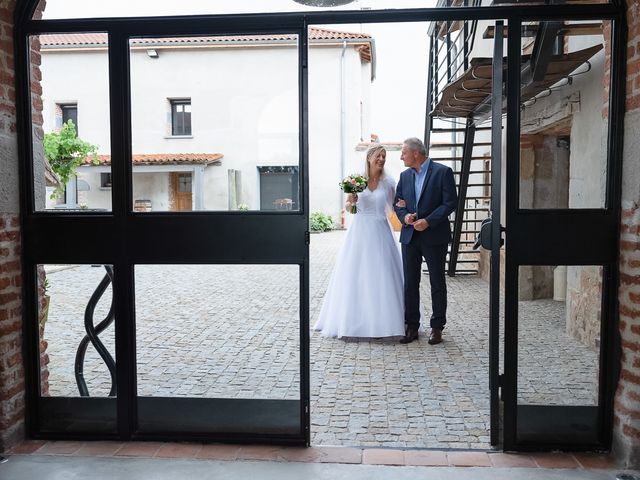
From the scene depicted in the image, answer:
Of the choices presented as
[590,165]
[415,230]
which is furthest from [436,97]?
[590,165]

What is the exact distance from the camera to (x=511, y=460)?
3480 mm

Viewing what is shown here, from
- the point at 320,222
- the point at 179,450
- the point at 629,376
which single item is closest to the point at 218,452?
the point at 179,450

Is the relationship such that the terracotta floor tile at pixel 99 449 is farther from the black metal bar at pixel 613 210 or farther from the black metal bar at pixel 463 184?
the black metal bar at pixel 463 184

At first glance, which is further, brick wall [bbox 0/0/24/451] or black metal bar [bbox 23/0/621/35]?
brick wall [bbox 0/0/24/451]

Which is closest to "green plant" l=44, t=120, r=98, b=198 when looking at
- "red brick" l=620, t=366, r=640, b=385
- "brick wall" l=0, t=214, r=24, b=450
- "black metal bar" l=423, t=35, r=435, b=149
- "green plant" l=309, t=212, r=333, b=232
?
"brick wall" l=0, t=214, r=24, b=450

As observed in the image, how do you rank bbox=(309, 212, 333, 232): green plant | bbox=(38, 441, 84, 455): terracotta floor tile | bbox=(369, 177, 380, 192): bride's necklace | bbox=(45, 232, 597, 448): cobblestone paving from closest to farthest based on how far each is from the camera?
bbox=(38, 441, 84, 455): terracotta floor tile < bbox=(45, 232, 597, 448): cobblestone paving < bbox=(369, 177, 380, 192): bride's necklace < bbox=(309, 212, 333, 232): green plant

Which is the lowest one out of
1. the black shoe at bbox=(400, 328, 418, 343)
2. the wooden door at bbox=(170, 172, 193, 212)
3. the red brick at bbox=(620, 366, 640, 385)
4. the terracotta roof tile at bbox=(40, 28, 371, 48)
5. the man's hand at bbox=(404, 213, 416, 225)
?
the black shoe at bbox=(400, 328, 418, 343)

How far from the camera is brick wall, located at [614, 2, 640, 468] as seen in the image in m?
3.29

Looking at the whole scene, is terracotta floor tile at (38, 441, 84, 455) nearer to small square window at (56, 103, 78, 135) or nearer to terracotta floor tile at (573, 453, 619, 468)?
small square window at (56, 103, 78, 135)

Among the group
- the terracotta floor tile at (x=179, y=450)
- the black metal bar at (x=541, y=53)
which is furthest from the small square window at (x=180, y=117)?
the black metal bar at (x=541, y=53)

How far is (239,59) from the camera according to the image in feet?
11.8

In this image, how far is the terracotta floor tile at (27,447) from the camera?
361 cm

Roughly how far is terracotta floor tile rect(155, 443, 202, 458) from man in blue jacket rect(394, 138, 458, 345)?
9.79 feet

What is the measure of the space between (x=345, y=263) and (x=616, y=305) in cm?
331
